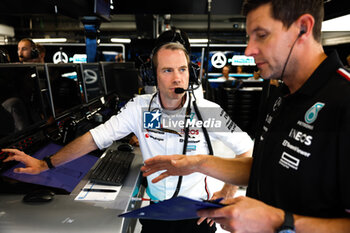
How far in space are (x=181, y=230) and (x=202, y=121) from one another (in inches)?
23.5

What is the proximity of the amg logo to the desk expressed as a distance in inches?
26.8

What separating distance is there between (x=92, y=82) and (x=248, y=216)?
2.39 meters

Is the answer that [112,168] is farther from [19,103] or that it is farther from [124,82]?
[124,82]

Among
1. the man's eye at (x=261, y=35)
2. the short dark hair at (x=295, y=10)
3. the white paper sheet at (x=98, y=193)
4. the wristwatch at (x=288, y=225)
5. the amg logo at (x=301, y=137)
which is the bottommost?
the white paper sheet at (x=98, y=193)

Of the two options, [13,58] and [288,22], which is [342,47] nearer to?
[288,22]

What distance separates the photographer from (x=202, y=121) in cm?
138

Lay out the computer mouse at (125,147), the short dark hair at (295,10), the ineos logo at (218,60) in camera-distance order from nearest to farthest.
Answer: the short dark hair at (295,10)
the computer mouse at (125,147)
the ineos logo at (218,60)

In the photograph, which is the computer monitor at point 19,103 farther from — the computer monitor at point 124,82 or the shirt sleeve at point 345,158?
the computer monitor at point 124,82

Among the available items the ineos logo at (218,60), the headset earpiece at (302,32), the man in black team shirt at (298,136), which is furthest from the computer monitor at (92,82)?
the ineos logo at (218,60)

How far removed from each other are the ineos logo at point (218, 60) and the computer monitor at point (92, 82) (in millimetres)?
7164

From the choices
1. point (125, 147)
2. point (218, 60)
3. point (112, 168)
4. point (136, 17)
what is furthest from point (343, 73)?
point (218, 60)

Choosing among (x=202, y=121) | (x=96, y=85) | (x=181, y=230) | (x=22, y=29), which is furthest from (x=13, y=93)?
(x=22, y=29)

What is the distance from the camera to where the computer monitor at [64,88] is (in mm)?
1718

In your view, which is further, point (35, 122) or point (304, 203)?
point (35, 122)
